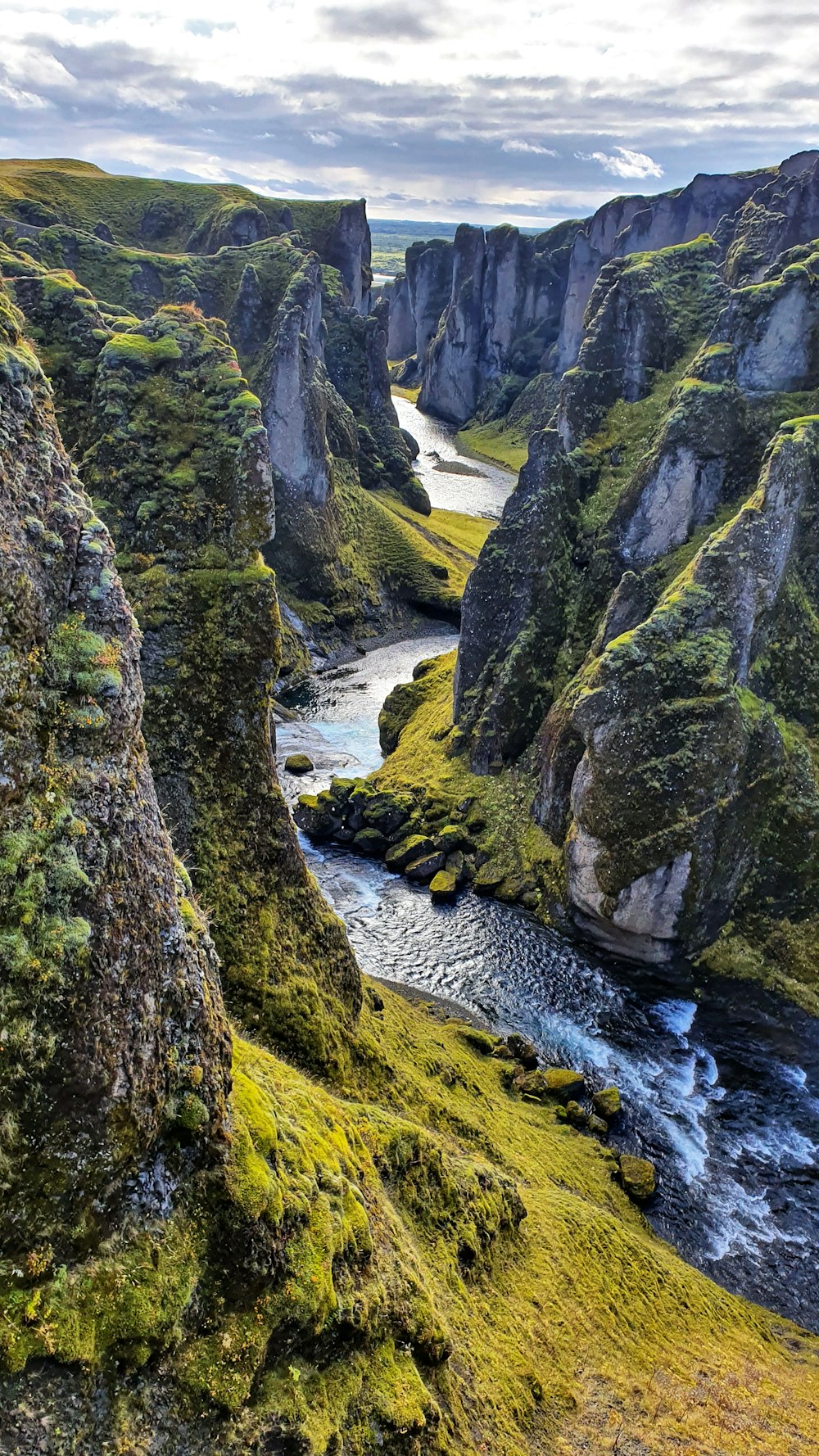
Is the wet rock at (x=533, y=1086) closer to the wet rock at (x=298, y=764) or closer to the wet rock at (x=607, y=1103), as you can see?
the wet rock at (x=607, y=1103)

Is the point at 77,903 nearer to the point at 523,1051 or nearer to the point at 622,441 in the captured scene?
the point at 523,1051

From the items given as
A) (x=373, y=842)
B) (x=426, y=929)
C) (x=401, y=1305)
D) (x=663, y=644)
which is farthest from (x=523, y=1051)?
(x=401, y=1305)

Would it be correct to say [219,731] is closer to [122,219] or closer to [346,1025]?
[346,1025]

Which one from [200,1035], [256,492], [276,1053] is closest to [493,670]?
[256,492]

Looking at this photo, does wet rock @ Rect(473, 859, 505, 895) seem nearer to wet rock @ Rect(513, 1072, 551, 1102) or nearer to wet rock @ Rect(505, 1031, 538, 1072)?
wet rock @ Rect(505, 1031, 538, 1072)

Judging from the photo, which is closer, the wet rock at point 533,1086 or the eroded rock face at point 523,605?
the wet rock at point 533,1086

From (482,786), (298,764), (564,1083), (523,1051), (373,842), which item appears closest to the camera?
(564,1083)

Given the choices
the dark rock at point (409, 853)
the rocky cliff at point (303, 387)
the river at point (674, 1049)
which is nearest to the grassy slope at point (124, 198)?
the rocky cliff at point (303, 387)
